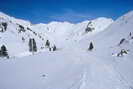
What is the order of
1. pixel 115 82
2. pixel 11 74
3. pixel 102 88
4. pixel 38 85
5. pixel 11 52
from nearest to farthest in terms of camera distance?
pixel 102 88
pixel 115 82
pixel 38 85
pixel 11 74
pixel 11 52

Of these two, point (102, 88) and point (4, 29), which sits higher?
point (4, 29)

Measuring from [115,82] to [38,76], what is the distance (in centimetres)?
880

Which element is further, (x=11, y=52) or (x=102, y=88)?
(x=11, y=52)

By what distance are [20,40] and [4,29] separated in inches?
691

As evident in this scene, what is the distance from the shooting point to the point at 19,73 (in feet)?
68.6

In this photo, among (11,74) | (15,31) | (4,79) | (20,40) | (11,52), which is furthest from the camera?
(15,31)

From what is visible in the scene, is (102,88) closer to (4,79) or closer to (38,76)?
(38,76)

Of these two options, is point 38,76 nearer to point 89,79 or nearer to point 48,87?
point 48,87

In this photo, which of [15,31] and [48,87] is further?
[15,31]

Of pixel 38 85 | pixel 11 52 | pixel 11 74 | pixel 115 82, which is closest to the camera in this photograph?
pixel 115 82

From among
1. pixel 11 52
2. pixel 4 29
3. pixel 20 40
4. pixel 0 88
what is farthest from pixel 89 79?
pixel 4 29

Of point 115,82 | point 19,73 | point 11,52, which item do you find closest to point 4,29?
point 11,52

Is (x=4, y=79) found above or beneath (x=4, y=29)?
beneath

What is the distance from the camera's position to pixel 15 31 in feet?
467
